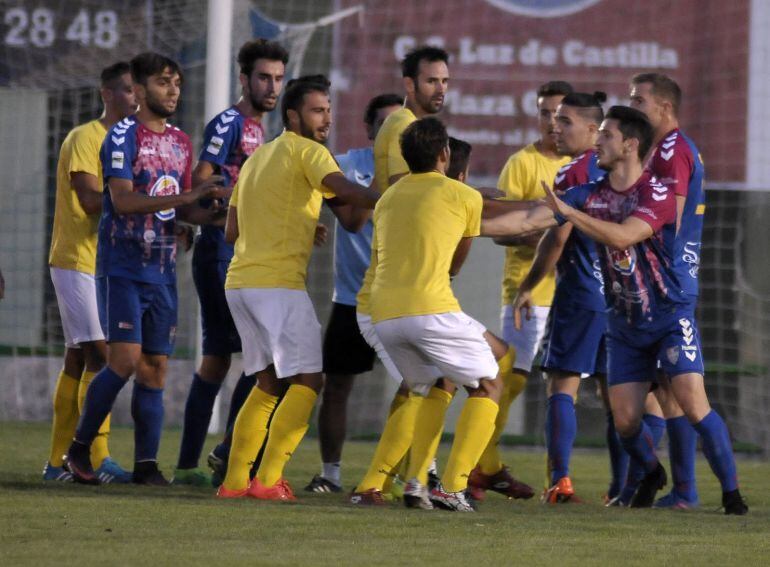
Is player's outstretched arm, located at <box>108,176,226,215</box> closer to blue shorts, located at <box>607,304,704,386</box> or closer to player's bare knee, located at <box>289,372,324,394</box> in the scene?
player's bare knee, located at <box>289,372,324,394</box>

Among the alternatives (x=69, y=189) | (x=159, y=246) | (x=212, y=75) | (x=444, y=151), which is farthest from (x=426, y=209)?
(x=212, y=75)

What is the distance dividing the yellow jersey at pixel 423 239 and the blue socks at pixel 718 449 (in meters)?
1.31

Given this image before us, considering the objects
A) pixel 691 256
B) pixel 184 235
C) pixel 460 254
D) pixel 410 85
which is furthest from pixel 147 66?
pixel 691 256

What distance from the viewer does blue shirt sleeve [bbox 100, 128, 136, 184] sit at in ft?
24.5

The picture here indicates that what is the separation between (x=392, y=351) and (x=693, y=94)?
652 centimetres

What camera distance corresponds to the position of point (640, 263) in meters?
6.99

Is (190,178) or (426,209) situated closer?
(426,209)

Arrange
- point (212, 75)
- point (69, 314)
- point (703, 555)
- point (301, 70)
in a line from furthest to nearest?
point (301, 70)
point (212, 75)
point (69, 314)
point (703, 555)

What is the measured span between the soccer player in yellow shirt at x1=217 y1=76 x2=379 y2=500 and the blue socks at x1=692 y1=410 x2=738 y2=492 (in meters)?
1.73

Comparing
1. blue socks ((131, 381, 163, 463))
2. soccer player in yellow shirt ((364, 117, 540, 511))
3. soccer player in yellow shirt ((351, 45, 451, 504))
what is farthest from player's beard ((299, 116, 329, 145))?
blue socks ((131, 381, 163, 463))

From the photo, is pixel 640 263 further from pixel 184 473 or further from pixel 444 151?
pixel 184 473

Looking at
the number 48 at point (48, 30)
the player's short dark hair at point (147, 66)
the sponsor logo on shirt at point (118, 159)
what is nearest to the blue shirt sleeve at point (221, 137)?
the player's short dark hair at point (147, 66)

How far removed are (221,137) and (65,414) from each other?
1.70 metres

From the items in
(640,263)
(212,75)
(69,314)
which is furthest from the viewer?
(212,75)
